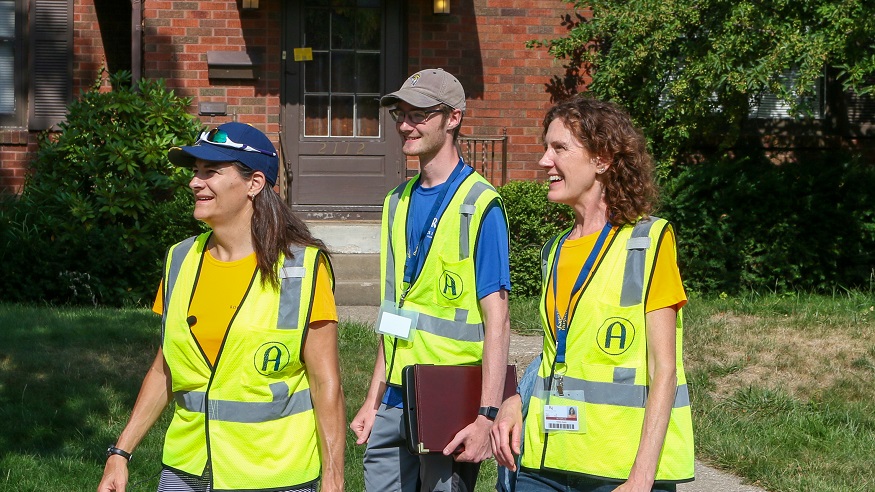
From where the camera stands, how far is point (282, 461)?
331 centimetres

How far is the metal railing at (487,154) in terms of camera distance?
12.1 m

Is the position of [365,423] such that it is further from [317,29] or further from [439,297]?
[317,29]

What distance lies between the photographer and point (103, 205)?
10836 mm

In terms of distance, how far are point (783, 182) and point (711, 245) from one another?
99 cm

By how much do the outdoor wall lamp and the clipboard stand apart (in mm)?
8571

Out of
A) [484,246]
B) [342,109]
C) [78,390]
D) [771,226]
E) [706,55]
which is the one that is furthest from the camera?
[342,109]

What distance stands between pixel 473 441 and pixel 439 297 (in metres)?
0.52

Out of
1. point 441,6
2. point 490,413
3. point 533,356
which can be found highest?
point 441,6

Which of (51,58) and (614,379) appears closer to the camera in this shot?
(614,379)

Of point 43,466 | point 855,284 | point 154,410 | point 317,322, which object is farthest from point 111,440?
point 855,284

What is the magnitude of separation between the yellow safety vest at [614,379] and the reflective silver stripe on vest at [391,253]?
103cm

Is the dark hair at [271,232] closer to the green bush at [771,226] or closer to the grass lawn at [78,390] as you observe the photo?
the grass lawn at [78,390]

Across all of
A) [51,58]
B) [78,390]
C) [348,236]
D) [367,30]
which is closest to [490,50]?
[367,30]

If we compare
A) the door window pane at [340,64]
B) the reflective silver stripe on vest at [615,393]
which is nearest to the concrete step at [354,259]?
the door window pane at [340,64]
